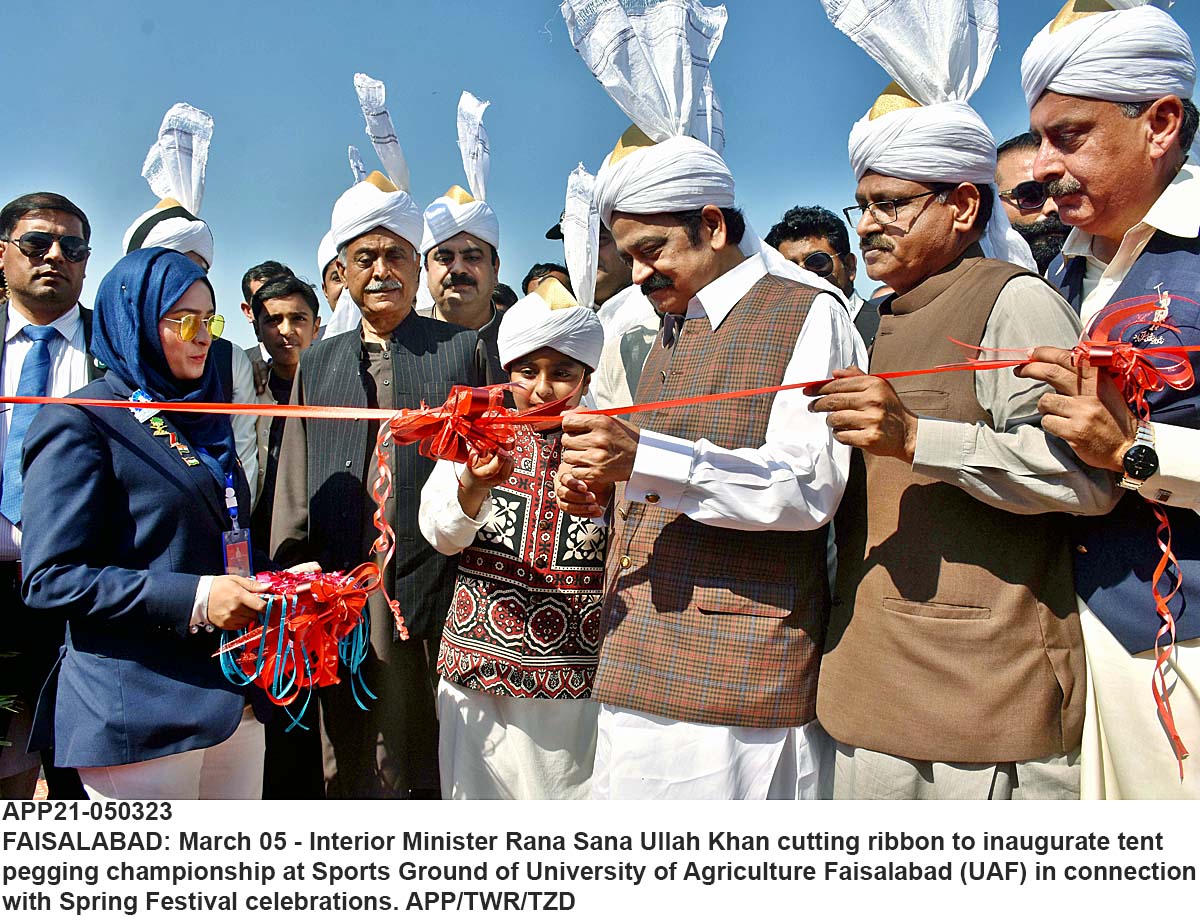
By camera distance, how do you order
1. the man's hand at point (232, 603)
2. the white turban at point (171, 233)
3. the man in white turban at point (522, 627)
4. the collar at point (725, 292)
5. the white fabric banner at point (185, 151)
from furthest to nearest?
the white fabric banner at point (185, 151)
the white turban at point (171, 233)
the man in white turban at point (522, 627)
the collar at point (725, 292)
the man's hand at point (232, 603)

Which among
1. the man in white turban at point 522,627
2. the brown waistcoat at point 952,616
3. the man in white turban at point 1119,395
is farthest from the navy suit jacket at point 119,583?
the man in white turban at point 1119,395

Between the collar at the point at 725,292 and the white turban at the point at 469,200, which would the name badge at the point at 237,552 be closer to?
the collar at the point at 725,292

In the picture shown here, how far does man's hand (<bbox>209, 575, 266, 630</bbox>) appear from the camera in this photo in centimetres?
292

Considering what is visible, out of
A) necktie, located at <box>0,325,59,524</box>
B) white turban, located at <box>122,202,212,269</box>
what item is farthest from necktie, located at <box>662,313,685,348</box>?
white turban, located at <box>122,202,212,269</box>

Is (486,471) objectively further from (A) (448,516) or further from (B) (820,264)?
(B) (820,264)

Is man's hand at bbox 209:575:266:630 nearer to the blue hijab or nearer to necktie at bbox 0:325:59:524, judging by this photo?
the blue hijab

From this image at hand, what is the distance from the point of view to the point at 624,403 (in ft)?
13.0

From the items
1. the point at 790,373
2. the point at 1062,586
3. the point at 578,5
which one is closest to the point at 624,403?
the point at 790,373

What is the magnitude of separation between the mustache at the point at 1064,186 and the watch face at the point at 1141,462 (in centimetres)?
79

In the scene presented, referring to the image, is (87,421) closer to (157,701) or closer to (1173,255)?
(157,701)

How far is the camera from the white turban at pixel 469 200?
5840mm

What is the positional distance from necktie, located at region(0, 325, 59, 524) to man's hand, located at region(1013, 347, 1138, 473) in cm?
313

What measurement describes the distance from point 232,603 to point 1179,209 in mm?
2739
